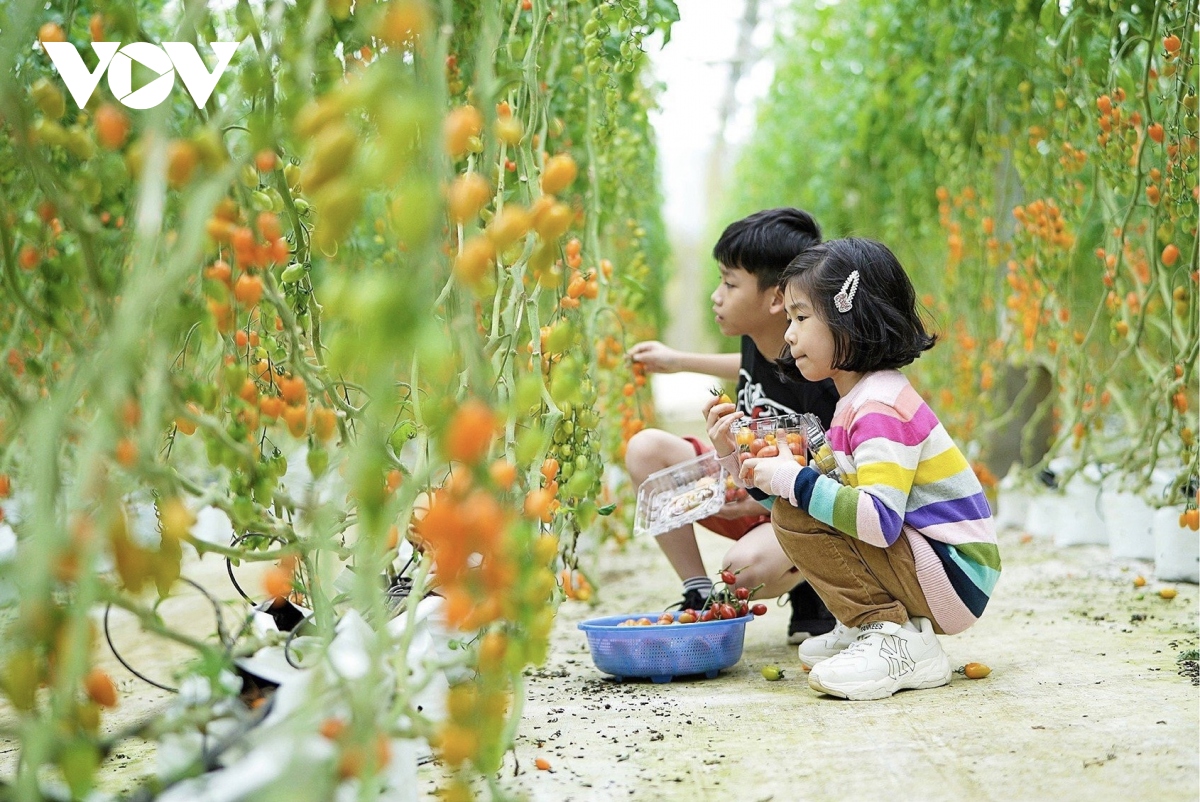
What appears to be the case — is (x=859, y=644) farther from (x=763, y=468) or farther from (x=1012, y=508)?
(x=1012, y=508)

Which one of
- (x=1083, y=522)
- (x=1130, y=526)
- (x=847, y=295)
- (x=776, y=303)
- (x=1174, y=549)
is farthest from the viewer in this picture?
(x=1083, y=522)

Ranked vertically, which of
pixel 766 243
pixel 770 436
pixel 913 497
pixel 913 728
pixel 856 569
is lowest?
pixel 913 728

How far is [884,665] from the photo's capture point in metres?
1.61

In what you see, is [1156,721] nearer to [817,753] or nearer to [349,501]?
[817,753]

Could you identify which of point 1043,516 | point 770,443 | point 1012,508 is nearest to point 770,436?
point 770,443

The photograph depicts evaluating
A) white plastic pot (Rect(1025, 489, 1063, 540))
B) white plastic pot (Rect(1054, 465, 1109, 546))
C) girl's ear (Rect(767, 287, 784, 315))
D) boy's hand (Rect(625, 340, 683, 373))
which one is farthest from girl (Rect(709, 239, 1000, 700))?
white plastic pot (Rect(1025, 489, 1063, 540))

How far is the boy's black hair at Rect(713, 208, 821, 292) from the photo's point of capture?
6.89ft

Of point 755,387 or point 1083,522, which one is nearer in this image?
point 755,387

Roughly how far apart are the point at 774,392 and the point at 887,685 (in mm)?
701

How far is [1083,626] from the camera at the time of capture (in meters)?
2.04

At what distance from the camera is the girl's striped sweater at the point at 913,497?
1.61 m

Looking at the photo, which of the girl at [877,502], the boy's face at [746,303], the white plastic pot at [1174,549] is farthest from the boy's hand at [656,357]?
the white plastic pot at [1174,549]

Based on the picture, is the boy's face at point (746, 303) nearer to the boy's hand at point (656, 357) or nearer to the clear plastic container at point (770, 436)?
the boy's hand at point (656, 357)

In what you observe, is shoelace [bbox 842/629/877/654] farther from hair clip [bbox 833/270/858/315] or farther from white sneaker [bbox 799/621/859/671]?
hair clip [bbox 833/270/858/315]
